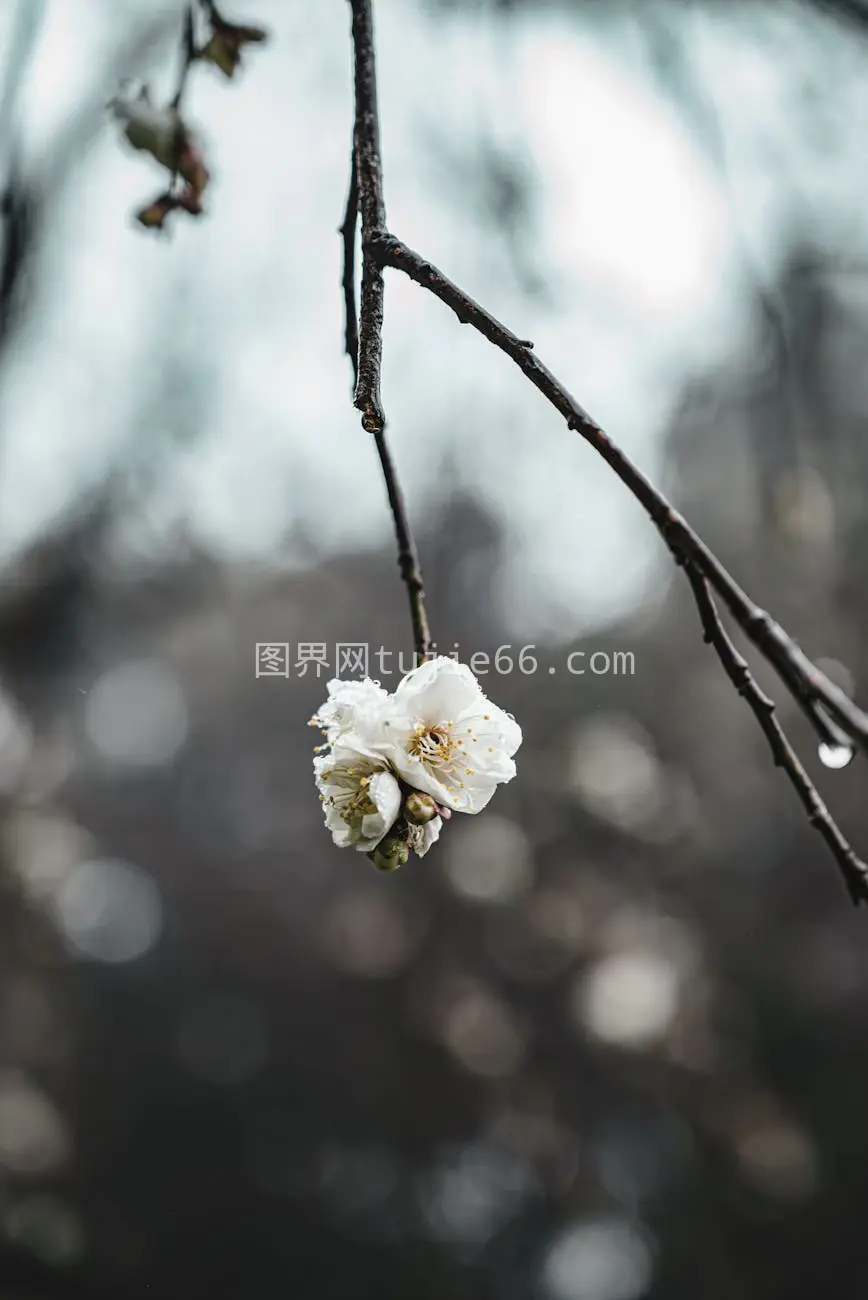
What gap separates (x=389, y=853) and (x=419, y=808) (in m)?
0.02

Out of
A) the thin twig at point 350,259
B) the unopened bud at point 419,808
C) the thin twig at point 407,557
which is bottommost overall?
the unopened bud at point 419,808

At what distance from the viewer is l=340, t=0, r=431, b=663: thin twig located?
0.28m

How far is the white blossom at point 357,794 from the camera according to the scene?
1.28 feet

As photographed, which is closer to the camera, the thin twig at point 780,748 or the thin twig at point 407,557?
the thin twig at point 780,748

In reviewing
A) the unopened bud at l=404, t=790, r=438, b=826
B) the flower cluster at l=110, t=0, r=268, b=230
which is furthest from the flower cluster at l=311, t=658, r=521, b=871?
the flower cluster at l=110, t=0, r=268, b=230

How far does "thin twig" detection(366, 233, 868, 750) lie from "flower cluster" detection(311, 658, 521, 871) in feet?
0.54

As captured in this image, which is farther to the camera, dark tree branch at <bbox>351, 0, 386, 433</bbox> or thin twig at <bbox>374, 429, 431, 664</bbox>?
thin twig at <bbox>374, 429, 431, 664</bbox>

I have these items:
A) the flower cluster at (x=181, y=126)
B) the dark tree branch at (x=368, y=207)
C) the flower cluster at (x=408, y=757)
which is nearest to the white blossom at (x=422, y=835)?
the flower cluster at (x=408, y=757)

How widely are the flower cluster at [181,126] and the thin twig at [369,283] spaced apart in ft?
0.32

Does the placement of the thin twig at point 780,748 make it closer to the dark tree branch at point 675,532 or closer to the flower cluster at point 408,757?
the dark tree branch at point 675,532

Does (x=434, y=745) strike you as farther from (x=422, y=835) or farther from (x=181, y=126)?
(x=181, y=126)

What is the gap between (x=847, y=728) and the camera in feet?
0.63

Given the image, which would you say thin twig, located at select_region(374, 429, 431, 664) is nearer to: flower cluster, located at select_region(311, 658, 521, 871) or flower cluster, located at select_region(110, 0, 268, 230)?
flower cluster, located at select_region(311, 658, 521, 871)

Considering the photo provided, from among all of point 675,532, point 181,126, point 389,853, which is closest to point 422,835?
point 389,853
